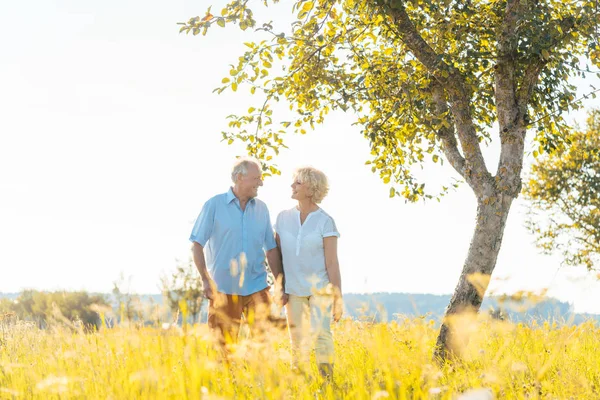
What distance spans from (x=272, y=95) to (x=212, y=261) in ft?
12.7

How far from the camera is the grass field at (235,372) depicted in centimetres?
383

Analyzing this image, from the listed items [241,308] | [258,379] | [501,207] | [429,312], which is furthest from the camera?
[501,207]

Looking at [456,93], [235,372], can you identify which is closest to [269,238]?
[235,372]

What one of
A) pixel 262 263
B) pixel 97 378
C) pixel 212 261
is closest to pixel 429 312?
pixel 262 263

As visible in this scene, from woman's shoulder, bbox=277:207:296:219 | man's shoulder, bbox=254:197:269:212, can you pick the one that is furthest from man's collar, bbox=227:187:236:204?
woman's shoulder, bbox=277:207:296:219

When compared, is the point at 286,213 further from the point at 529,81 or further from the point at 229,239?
the point at 529,81

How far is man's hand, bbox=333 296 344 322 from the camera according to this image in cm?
610

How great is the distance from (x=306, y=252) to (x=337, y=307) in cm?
72

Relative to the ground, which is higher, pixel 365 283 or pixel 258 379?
pixel 365 283

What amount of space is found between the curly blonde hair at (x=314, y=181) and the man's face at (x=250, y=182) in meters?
0.46

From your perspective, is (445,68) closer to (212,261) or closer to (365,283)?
(212,261)

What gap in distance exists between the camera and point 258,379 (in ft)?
13.5

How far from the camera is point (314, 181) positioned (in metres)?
6.74

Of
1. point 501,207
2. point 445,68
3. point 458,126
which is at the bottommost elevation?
point 501,207
